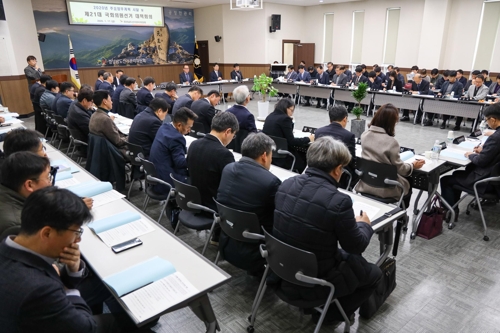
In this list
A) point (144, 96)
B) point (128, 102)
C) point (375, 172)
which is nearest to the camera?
point (375, 172)

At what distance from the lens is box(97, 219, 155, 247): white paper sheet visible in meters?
2.08

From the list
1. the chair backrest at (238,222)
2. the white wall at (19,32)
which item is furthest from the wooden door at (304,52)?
the chair backrest at (238,222)

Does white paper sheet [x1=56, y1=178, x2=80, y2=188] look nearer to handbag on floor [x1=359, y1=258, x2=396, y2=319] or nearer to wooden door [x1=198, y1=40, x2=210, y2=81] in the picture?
handbag on floor [x1=359, y1=258, x2=396, y2=319]

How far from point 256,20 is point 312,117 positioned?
6.03 meters

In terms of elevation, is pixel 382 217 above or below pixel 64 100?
below

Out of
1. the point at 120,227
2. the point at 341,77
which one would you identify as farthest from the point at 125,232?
the point at 341,77

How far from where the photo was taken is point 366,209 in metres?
2.55

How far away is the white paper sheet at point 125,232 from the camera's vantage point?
2.08m

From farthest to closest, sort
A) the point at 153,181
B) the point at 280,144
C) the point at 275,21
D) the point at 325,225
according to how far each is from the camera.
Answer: the point at 275,21 → the point at 280,144 → the point at 153,181 → the point at 325,225

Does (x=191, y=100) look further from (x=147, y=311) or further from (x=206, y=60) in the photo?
(x=206, y=60)

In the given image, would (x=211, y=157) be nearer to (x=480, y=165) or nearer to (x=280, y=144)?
(x=280, y=144)

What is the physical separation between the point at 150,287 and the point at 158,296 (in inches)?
3.2

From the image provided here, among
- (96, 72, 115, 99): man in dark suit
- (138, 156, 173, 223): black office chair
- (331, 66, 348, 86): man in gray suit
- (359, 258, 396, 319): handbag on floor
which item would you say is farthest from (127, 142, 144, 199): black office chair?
(331, 66, 348, 86): man in gray suit

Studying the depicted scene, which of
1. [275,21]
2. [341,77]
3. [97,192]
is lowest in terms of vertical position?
[97,192]
